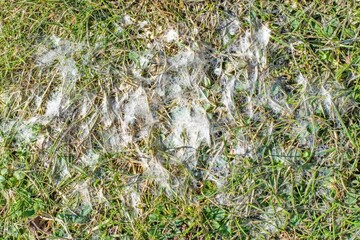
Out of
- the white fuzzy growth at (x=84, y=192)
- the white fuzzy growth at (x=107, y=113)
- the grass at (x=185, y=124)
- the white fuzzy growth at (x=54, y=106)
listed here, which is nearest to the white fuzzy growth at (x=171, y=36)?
the grass at (x=185, y=124)

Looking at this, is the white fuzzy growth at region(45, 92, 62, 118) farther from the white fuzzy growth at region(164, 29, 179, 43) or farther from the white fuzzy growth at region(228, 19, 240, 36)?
the white fuzzy growth at region(228, 19, 240, 36)

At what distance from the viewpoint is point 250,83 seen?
2.65 meters

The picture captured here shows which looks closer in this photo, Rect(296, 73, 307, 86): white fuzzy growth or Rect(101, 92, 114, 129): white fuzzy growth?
Rect(296, 73, 307, 86): white fuzzy growth

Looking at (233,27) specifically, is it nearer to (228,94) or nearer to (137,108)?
(228,94)

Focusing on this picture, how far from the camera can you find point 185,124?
8.77 ft

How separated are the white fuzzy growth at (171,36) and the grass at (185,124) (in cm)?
2

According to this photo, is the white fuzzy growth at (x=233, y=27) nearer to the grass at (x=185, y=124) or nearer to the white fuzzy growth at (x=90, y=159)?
the grass at (x=185, y=124)

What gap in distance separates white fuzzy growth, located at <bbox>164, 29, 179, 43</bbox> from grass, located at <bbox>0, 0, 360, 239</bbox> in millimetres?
17

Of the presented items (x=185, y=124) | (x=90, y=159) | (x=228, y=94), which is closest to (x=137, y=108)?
(x=185, y=124)

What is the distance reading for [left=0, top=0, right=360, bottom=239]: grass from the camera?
2.57m

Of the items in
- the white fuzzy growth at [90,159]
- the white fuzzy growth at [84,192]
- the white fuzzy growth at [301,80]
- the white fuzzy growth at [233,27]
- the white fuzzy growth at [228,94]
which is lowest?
the white fuzzy growth at [84,192]

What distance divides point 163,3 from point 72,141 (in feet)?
2.99

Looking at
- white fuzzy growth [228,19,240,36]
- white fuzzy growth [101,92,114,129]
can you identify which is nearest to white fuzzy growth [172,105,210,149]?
white fuzzy growth [101,92,114,129]

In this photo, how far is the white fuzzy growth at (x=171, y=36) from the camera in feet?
9.00
